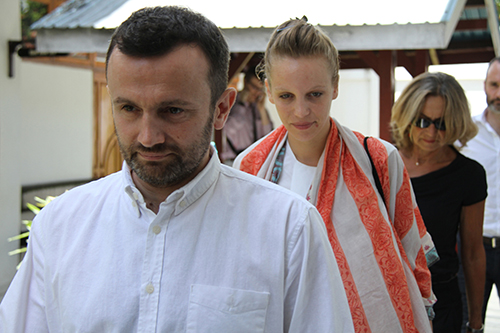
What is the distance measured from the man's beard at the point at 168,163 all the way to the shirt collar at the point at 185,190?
25 millimetres

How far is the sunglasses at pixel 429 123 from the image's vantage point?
232cm

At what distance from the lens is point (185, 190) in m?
1.08

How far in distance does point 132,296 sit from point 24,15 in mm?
6998

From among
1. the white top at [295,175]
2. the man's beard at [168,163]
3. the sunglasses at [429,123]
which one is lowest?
the white top at [295,175]

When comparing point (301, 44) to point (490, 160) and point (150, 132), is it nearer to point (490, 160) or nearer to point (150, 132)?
point (150, 132)

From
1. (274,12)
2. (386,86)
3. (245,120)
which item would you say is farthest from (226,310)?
(245,120)

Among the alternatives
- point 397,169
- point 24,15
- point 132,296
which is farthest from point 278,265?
point 24,15

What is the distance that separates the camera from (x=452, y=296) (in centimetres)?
231

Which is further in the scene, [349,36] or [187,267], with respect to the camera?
[349,36]

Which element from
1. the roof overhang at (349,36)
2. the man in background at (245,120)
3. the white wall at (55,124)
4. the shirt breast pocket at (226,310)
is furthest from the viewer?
the white wall at (55,124)

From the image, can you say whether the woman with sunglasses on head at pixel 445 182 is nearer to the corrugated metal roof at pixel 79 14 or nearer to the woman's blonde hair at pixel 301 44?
the woman's blonde hair at pixel 301 44

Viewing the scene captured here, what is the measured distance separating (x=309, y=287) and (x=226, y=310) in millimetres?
171

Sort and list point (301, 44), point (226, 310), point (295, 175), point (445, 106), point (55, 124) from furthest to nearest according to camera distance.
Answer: point (55, 124) < point (445, 106) < point (295, 175) < point (301, 44) < point (226, 310)

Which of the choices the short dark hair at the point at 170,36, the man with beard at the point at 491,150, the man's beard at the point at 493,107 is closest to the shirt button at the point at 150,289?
the short dark hair at the point at 170,36
